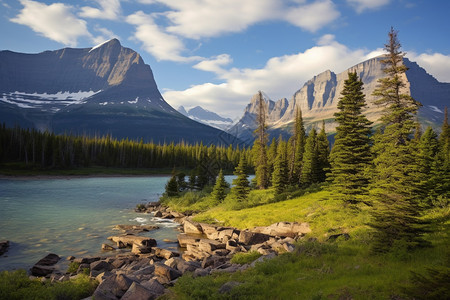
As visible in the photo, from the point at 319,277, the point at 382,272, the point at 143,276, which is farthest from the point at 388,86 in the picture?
the point at 143,276

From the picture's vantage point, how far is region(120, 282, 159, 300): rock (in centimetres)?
1095

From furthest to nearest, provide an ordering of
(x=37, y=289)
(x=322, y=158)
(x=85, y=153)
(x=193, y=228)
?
(x=85, y=153) < (x=322, y=158) < (x=193, y=228) < (x=37, y=289)

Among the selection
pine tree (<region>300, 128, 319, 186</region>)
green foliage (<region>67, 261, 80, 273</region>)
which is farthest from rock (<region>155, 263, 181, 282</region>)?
pine tree (<region>300, 128, 319, 186</region>)

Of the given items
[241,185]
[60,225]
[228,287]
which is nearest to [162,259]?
[228,287]

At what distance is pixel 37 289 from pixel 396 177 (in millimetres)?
19913

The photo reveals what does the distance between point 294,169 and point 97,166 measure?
97.6 meters

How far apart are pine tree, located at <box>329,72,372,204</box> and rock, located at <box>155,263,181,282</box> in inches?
722

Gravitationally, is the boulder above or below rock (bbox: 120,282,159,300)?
below

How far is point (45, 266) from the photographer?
740 inches

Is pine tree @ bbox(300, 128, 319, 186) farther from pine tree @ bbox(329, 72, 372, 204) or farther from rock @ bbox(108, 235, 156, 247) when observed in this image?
rock @ bbox(108, 235, 156, 247)

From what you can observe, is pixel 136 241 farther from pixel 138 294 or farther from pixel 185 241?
pixel 138 294

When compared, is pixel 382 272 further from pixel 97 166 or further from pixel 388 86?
pixel 97 166

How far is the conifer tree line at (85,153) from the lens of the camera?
105 metres

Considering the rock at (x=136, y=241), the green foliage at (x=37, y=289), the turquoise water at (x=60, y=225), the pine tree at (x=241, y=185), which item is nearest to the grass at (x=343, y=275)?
the green foliage at (x=37, y=289)
